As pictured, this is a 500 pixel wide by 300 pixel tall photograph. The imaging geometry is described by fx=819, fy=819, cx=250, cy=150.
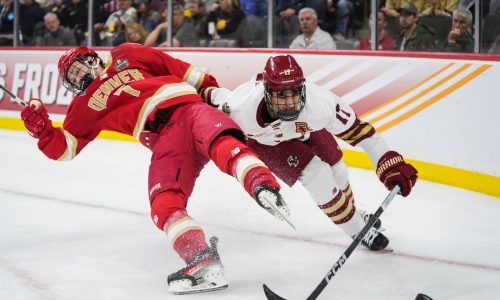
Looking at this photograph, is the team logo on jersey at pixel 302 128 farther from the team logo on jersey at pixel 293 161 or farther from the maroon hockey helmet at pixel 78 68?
the maroon hockey helmet at pixel 78 68

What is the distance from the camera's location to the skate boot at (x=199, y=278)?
306 cm

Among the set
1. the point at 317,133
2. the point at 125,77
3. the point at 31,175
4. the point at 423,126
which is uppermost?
the point at 125,77

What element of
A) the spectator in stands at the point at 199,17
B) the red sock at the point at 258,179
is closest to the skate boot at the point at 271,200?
the red sock at the point at 258,179

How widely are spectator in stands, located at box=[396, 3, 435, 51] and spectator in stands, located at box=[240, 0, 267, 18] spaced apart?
50.4 inches

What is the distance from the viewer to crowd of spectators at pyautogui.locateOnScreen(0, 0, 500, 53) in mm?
5402

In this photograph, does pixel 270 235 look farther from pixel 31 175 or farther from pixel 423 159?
pixel 31 175

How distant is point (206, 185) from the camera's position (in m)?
5.45

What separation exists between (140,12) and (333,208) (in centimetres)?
444

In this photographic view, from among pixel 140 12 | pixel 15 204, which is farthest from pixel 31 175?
pixel 140 12

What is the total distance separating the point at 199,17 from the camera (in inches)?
275

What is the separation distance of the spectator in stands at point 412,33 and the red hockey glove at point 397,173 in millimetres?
2289

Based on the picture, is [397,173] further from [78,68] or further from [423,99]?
[423,99]

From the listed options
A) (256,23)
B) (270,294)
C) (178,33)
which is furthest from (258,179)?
(178,33)

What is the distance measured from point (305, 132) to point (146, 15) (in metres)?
4.32
